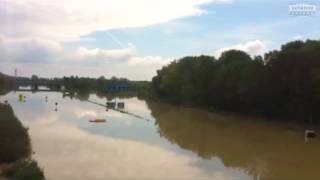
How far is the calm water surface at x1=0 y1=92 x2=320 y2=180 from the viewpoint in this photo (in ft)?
99.5

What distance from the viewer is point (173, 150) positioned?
39.8 m

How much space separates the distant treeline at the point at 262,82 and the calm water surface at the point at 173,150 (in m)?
3.62

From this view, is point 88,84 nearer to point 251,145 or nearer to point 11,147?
point 251,145

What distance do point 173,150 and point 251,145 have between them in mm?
7223

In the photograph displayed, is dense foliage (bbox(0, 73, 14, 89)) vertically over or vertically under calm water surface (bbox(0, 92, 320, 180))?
over

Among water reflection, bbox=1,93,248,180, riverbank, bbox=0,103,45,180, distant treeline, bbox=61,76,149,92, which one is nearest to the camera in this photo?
riverbank, bbox=0,103,45,180

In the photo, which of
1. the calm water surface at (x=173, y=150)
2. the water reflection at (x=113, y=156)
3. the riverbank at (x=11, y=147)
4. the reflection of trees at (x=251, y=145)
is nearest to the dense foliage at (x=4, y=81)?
the calm water surface at (x=173, y=150)

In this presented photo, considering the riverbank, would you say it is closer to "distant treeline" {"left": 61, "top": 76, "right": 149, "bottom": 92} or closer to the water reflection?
the water reflection

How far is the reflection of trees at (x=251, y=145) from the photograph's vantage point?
1296 inches

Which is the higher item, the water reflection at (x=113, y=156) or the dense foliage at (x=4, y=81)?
the dense foliage at (x=4, y=81)

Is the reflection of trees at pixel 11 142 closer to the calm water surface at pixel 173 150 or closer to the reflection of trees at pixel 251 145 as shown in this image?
the calm water surface at pixel 173 150

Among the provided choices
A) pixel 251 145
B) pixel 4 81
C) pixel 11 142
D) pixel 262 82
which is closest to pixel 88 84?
pixel 4 81

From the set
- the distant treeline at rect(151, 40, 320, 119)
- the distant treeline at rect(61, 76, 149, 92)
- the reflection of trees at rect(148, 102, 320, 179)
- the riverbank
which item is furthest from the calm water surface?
the distant treeline at rect(61, 76, 149, 92)

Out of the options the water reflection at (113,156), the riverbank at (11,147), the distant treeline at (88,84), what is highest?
the distant treeline at (88,84)
